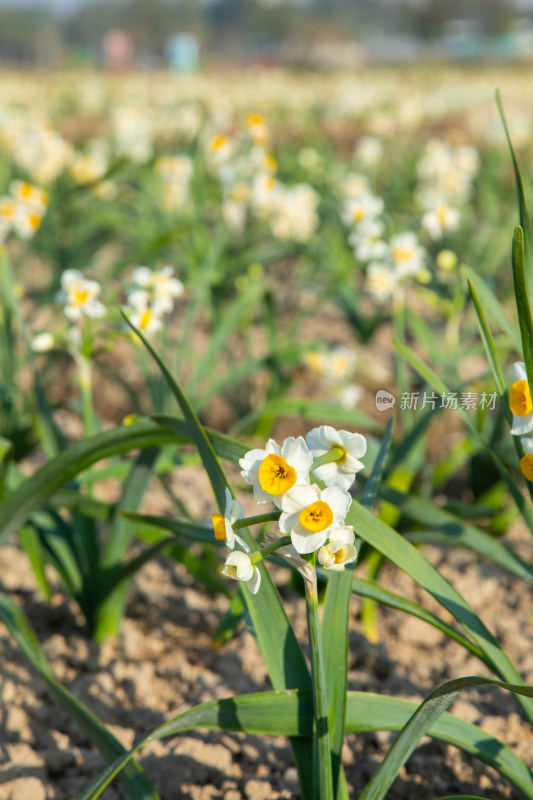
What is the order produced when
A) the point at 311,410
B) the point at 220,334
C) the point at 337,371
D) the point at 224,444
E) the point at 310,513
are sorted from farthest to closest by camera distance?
1. the point at 337,371
2. the point at 220,334
3. the point at 311,410
4. the point at 224,444
5. the point at 310,513

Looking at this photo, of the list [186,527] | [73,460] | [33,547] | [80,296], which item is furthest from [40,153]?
[186,527]

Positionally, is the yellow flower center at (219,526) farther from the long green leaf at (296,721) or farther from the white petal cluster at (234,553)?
the long green leaf at (296,721)

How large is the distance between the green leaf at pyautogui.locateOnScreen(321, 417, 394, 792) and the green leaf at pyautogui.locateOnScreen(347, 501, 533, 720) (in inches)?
2.8

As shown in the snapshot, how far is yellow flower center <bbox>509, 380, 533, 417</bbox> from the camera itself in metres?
0.95

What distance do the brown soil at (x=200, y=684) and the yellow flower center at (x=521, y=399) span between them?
79 centimetres

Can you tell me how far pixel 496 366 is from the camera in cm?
110

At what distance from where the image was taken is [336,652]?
3.32ft

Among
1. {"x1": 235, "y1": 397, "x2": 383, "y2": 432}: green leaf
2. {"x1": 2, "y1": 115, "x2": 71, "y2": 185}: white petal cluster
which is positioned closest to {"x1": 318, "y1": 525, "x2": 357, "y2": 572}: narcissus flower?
{"x1": 235, "y1": 397, "x2": 383, "y2": 432}: green leaf

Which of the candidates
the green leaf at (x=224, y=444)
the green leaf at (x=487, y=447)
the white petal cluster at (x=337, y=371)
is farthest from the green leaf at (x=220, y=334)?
the green leaf at (x=224, y=444)

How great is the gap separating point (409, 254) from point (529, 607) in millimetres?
1077

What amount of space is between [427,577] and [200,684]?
756mm

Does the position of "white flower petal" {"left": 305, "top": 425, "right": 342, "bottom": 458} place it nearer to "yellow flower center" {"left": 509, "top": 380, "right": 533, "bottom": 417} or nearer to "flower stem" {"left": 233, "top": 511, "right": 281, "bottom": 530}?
"flower stem" {"left": 233, "top": 511, "right": 281, "bottom": 530}

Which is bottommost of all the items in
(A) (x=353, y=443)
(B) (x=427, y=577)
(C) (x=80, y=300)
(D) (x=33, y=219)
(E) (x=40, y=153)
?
(B) (x=427, y=577)

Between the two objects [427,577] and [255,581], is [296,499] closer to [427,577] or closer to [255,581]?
[255,581]
